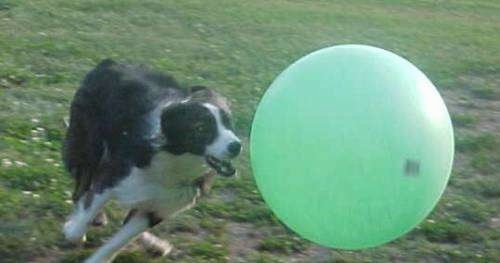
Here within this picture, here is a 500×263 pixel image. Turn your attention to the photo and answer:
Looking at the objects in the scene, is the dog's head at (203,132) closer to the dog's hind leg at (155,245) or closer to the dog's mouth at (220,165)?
the dog's mouth at (220,165)

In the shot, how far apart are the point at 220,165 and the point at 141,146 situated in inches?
19.9

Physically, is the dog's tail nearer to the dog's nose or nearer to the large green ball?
the dog's nose

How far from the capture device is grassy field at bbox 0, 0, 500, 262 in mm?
6730

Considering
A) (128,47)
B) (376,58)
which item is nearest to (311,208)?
(376,58)

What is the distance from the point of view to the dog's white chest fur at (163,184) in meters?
5.92

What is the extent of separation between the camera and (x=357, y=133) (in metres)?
5.23

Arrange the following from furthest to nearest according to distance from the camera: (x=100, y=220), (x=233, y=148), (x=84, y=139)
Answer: (x=100, y=220)
(x=84, y=139)
(x=233, y=148)

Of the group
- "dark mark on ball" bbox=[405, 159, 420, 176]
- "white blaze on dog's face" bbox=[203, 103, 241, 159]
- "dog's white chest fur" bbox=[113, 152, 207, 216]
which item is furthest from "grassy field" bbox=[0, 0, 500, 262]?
"dark mark on ball" bbox=[405, 159, 420, 176]

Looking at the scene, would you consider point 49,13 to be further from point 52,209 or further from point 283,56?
point 52,209

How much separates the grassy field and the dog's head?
2.86 ft

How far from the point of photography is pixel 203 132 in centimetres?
573

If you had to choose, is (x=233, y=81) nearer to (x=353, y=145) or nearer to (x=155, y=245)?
(x=155, y=245)

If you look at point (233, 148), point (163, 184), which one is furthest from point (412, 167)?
point (163, 184)

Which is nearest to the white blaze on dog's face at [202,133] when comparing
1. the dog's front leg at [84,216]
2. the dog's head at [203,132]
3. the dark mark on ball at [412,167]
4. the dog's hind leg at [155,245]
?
the dog's head at [203,132]
